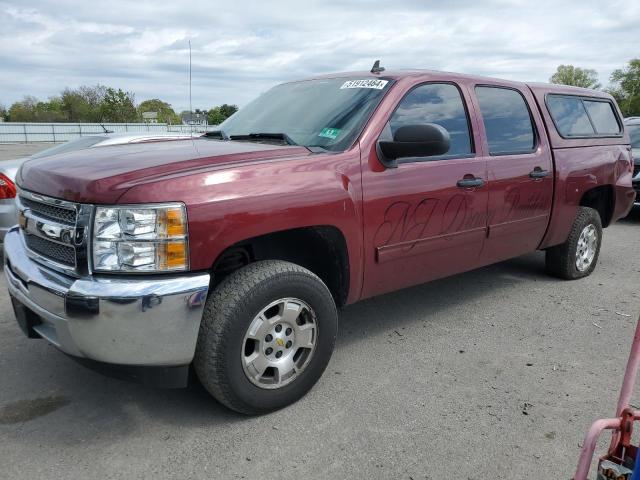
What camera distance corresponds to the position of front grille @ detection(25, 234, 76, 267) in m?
2.59

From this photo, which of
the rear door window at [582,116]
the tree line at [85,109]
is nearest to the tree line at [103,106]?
the tree line at [85,109]

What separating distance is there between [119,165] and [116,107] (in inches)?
2090

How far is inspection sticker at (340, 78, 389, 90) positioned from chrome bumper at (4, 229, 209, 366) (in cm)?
177

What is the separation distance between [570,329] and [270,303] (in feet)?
8.59

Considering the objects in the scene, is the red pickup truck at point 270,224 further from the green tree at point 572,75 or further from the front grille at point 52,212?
the green tree at point 572,75

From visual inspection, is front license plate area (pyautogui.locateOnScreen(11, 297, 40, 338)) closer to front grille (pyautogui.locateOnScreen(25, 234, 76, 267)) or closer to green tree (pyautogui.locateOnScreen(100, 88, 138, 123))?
front grille (pyautogui.locateOnScreen(25, 234, 76, 267))

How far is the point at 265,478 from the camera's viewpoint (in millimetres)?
2420

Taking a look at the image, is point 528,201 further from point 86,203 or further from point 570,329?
point 86,203

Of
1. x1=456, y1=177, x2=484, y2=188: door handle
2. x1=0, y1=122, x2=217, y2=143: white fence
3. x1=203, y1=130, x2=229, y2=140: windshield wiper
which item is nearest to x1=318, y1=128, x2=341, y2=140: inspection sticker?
x1=203, y1=130, x2=229, y2=140: windshield wiper

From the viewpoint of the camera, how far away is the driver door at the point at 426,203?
3.30 m

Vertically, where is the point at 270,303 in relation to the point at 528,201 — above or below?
below

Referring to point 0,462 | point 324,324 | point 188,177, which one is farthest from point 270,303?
point 0,462

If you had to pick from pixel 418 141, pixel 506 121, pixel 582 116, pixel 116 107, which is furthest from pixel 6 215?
pixel 116 107

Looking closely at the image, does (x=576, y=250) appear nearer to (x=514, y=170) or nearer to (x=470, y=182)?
(x=514, y=170)
